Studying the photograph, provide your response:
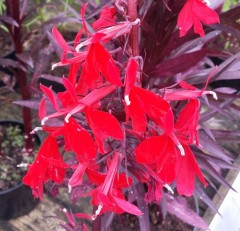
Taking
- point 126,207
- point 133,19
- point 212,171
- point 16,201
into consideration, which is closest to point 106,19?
point 133,19

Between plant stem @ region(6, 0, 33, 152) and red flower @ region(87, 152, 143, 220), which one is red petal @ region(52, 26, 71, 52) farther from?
plant stem @ region(6, 0, 33, 152)

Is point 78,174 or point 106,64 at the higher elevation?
point 106,64

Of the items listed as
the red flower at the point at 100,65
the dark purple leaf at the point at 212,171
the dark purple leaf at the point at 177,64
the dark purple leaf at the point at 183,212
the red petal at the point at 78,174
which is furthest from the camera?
the dark purple leaf at the point at 183,212

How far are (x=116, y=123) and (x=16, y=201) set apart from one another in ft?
2.97

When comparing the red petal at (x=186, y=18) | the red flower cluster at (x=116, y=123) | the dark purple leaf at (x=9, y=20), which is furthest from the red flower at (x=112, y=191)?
the dark purple leaf at (x=9, y=20)

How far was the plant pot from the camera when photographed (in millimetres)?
1312

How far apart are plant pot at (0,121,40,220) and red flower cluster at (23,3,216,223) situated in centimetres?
65

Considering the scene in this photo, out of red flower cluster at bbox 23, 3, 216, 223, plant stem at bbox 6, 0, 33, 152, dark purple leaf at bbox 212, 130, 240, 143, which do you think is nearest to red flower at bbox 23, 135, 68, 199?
red flower cluster at bbox 23, 3, 216, 223

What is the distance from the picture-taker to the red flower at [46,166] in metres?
0.66

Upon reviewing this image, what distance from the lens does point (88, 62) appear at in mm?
549

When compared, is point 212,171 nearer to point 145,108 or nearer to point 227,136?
point 227,136

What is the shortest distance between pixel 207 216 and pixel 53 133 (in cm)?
90

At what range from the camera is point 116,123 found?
566 millimetres

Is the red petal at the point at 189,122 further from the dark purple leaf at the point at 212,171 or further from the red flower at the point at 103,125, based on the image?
the dark purple leaf at the point at 212,171
